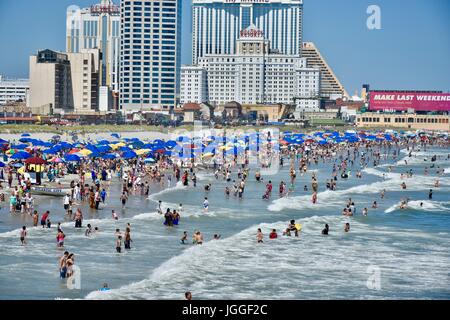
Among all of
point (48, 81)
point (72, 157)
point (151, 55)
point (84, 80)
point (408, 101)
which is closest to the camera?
point (72, 157)

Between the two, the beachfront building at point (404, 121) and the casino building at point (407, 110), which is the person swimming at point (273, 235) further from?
the casino building at point (407, 110)

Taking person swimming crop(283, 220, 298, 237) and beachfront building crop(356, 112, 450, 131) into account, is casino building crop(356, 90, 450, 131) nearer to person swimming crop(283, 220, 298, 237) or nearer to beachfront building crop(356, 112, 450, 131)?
beachfront building crop(356, 112, 450, 131)

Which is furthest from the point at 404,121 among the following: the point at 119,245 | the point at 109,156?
the point at 119,245

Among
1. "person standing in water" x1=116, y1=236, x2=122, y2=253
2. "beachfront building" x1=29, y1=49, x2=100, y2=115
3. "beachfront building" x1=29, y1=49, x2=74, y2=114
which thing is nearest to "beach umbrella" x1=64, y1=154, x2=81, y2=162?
"person standing in water" x1=116, y1=236, x2=122, y2=253

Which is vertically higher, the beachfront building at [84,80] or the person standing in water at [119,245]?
the beachfront building at [84,80]

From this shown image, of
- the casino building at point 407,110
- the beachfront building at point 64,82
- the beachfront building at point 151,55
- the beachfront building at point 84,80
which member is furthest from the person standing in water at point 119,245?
the beachfront building at point 151,55

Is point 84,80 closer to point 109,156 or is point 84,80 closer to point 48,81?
point 48,81
